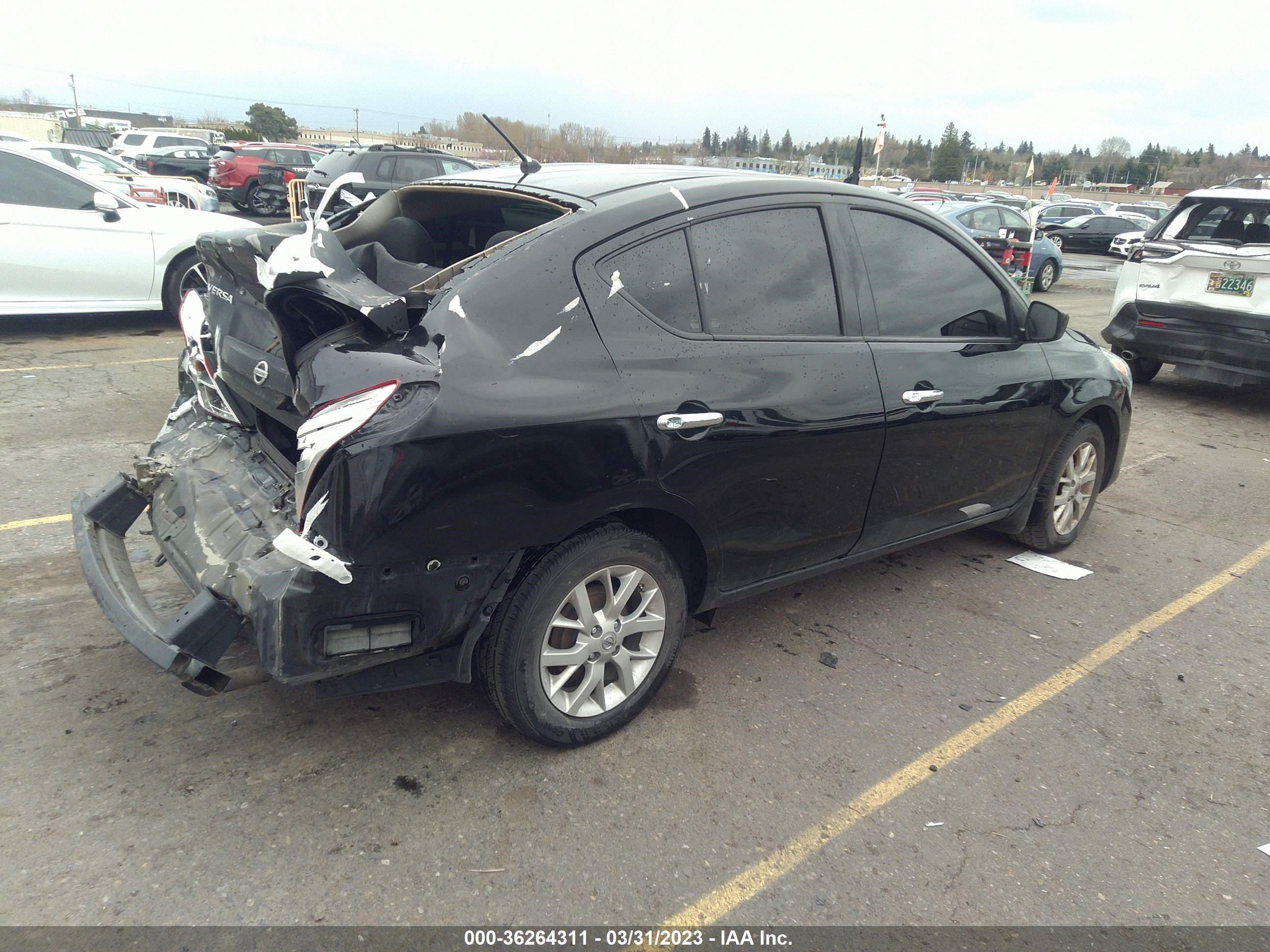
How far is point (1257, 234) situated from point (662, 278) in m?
7.52

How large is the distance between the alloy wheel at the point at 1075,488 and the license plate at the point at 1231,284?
416 centimetres

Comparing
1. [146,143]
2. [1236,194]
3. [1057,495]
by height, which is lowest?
[1057,495]

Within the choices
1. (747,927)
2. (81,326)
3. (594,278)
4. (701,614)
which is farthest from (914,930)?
(81,326)

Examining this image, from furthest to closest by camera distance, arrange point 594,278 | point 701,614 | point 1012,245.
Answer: point 1012,245
point 701,614
point 594,278

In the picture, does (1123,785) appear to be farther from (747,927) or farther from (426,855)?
Answer: (426,855)

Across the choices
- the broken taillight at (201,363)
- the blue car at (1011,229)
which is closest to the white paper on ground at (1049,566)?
the broken taillight at (201,363)

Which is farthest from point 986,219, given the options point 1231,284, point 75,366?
point 75,366

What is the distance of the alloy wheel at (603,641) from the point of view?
279cm

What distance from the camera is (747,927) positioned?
232cm

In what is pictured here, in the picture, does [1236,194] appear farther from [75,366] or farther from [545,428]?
[75,366]

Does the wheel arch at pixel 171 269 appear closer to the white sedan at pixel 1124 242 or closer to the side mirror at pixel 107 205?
the side mirror at pixel 107 205

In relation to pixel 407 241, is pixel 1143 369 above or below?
below

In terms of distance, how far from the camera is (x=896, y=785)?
291cm

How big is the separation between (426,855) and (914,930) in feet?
4.31
